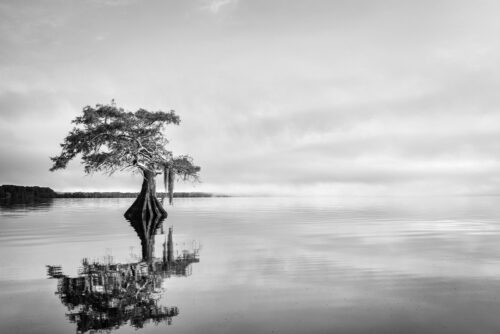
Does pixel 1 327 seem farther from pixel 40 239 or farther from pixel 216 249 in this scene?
pixel 40 239

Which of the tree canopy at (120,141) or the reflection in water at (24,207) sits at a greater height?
the tree canopy at (120,141)

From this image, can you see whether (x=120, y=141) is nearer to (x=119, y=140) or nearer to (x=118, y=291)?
(x=119, y=140)

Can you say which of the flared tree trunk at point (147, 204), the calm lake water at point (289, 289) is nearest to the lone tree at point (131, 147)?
the flared tree trunk at point (147, 204)

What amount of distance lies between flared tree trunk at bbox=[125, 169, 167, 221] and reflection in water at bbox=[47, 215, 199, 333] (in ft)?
86.3

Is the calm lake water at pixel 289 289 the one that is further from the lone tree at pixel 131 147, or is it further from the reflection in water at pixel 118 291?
the lone tree at pixel 131 147

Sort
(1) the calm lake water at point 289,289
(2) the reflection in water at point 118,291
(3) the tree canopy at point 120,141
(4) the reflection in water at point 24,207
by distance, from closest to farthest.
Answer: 1. (1) the calm lake water at point 289,289
2. (2) the reflection in water at point 118,291
3. (3) the tree canopy at point 120,141
4. (4) the reflection in water at point 24,207

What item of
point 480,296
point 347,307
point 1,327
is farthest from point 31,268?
point 480,296

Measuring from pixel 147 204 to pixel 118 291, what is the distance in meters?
32.0

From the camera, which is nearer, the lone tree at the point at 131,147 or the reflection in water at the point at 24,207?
the lone tree at the point at 131,147

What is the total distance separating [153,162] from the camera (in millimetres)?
42000

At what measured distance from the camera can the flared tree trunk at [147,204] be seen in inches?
1563

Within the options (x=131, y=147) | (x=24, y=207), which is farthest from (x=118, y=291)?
(x=24, y=207)

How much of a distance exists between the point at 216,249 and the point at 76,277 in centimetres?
666

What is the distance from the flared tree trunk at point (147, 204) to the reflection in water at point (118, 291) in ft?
86.3
